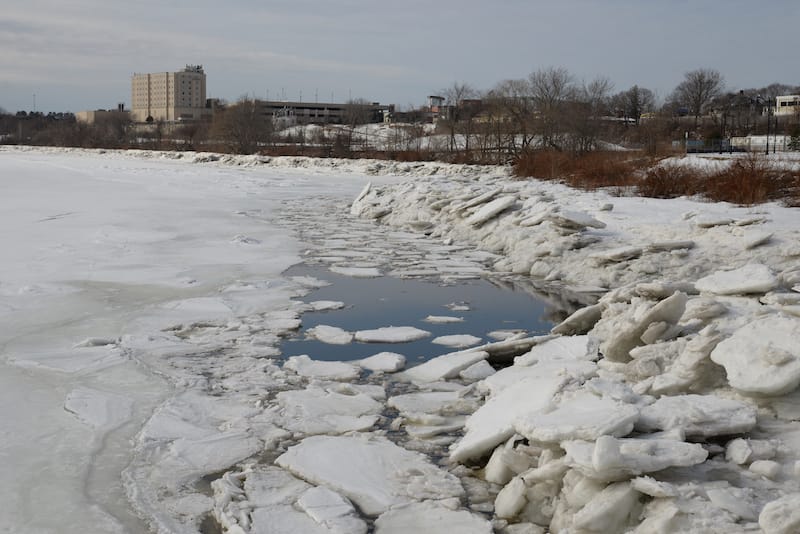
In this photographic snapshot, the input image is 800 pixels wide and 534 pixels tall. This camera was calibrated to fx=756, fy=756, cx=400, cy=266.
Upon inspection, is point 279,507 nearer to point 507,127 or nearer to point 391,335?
point 391,335

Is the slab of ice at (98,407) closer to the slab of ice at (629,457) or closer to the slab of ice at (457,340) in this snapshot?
the slab of ice at (457,340)

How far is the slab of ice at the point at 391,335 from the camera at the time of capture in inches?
247

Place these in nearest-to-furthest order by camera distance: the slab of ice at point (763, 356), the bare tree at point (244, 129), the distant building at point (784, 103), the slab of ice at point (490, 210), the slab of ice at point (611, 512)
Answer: the slab of ice at point (611, 512), the slab of ice at point (763, 356), the slab of ice at point (490, 210), the bare tree at point (244, 129), the distant building at point (784, 103)

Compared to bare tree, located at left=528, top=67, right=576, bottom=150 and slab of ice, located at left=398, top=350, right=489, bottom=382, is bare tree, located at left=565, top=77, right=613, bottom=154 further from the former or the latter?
slab of ice, located at left=398, top=350, right=489, bottom=382

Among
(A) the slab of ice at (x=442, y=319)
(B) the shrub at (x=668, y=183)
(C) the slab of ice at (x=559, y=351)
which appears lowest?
(A) the slab of ice at (x=442, y=319)

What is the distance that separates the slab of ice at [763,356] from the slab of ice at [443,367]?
71.1 inches

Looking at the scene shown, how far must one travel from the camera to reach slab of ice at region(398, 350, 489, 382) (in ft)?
17.3

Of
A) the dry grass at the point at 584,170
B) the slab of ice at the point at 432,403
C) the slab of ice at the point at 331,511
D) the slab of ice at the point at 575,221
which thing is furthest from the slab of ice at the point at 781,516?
the dry grass at the point at 584,170

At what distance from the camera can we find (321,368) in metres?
5.43

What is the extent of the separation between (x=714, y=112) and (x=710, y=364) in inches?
2792

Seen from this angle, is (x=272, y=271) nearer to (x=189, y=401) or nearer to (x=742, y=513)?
(x=189, y=401)

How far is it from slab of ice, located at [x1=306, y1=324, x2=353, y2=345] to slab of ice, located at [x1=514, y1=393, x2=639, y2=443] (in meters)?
2.79

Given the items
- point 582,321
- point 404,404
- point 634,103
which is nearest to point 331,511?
point 404,404

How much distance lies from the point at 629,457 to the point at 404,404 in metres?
1.95
